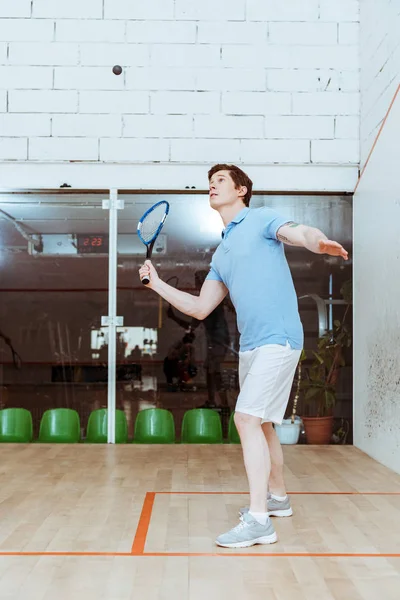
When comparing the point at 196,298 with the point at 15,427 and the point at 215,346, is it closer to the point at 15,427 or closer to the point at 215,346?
the point at 215,346

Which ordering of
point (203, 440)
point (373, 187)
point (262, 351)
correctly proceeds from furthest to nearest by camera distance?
point (203, 440) → point (373, 187) → point (262, 351)

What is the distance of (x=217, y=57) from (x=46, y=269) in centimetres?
178

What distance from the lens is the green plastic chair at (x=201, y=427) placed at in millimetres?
4434

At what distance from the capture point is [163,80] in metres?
4.52

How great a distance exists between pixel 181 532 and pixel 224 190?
3.62 feet

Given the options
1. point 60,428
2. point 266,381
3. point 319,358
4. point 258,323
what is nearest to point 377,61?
point 319,358

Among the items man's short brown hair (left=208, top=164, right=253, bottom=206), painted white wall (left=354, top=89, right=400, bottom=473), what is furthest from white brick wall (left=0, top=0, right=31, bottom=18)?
man's short brown hair (left=208, top=164, right=253, bottom=206)

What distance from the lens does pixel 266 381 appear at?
2271mm

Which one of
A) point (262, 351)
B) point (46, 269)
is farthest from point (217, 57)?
point (262, 351)

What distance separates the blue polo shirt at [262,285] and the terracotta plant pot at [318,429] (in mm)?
2237

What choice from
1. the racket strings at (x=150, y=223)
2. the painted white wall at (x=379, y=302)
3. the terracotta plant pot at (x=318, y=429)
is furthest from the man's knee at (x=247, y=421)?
the terracotta plant pot at (x=318, y=429)

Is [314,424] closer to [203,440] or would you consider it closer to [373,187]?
[203,440]

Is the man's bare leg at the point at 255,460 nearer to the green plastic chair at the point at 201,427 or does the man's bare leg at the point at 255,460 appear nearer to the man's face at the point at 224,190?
the man's face at the point at 224,190

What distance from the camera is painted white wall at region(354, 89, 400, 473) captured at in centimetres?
360
